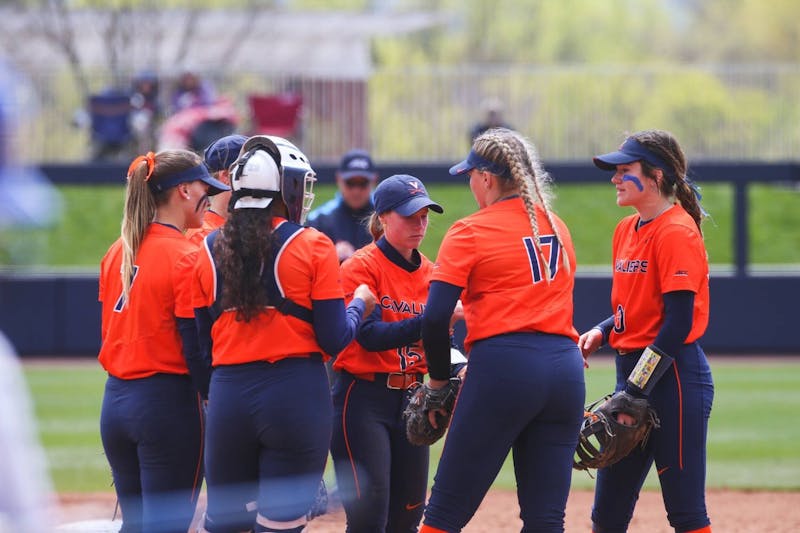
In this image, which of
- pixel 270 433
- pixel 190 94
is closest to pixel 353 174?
pixel 270 433

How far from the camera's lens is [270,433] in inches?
158

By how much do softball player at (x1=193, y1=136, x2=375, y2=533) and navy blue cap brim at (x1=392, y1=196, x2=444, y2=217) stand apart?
0.77m

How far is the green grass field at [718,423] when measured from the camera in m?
8.68

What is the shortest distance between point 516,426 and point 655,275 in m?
0.98

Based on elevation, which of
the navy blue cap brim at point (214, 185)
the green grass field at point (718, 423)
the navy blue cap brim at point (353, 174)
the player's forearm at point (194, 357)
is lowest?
the green grass field at point (718, 423)

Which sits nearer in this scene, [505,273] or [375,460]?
[505,273]

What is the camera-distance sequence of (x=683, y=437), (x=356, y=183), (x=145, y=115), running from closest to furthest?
(x=683, y=437)
(x=356, y=183)
(x=145, y=115)

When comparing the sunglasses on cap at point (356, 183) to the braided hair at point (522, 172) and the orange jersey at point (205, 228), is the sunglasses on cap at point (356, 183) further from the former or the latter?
the braided hair at point (522, 172)

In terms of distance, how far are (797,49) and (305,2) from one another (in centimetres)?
2071

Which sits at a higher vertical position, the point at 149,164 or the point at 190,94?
the point at 149,164

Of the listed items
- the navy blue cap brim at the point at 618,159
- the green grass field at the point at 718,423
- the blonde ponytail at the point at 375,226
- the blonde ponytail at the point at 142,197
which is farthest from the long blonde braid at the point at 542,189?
the green grass field at the point at 718,423

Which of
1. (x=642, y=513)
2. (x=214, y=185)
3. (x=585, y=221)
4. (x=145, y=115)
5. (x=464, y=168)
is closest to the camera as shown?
(x=464, y=168)

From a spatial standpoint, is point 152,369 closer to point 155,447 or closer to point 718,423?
point 155,447

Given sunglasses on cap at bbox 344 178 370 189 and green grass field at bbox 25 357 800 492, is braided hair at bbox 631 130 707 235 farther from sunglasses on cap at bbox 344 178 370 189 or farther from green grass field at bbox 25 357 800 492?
green grass field at bbox 25 357 800 492
